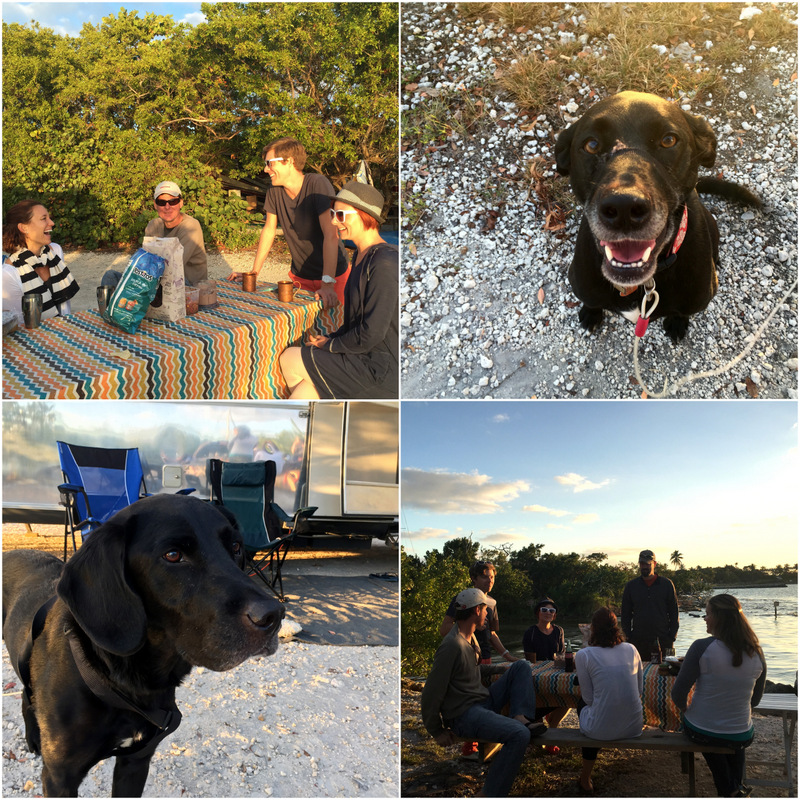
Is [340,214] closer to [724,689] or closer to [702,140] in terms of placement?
[702,140]

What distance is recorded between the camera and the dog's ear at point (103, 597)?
57.3 inches

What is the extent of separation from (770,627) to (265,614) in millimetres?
2292

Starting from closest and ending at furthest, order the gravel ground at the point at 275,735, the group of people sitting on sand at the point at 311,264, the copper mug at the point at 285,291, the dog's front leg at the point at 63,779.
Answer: the dog's front leg at the point at 63,779 < the gravel ground at the point at 275,735 < the group of people sitting on sand at the point at 311,264 < the copper mug at the point at 285,291

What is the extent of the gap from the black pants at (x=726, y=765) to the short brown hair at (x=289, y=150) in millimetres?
3075

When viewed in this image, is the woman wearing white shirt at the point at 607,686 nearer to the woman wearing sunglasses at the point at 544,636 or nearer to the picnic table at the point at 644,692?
the picnic table at the point at 644,692

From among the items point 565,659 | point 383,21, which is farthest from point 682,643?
point 383,21

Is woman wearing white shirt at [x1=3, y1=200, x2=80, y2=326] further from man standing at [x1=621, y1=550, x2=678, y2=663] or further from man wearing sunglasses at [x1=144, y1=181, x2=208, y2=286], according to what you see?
man standing at [x1=621, y1=550, x2=678, y2=663]

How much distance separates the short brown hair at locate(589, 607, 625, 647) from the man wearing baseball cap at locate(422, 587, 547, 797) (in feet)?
1.05

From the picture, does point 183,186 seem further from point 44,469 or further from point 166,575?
point 44,469

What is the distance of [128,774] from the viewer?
1.85m

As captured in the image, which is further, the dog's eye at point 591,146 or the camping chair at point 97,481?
the camping chair at point 97,481

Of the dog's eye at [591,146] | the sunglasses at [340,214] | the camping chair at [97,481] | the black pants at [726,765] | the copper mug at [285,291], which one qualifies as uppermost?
the dog's eye at [591,146]

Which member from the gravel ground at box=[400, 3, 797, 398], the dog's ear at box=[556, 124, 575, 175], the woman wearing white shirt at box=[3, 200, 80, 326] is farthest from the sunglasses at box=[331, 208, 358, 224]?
the woman wearing white shirt at box=[3, 200, 80, 326]

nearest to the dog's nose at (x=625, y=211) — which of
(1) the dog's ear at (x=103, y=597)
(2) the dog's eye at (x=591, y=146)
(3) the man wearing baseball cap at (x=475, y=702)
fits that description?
(2) the dog's eye at (x=591, y=146)
